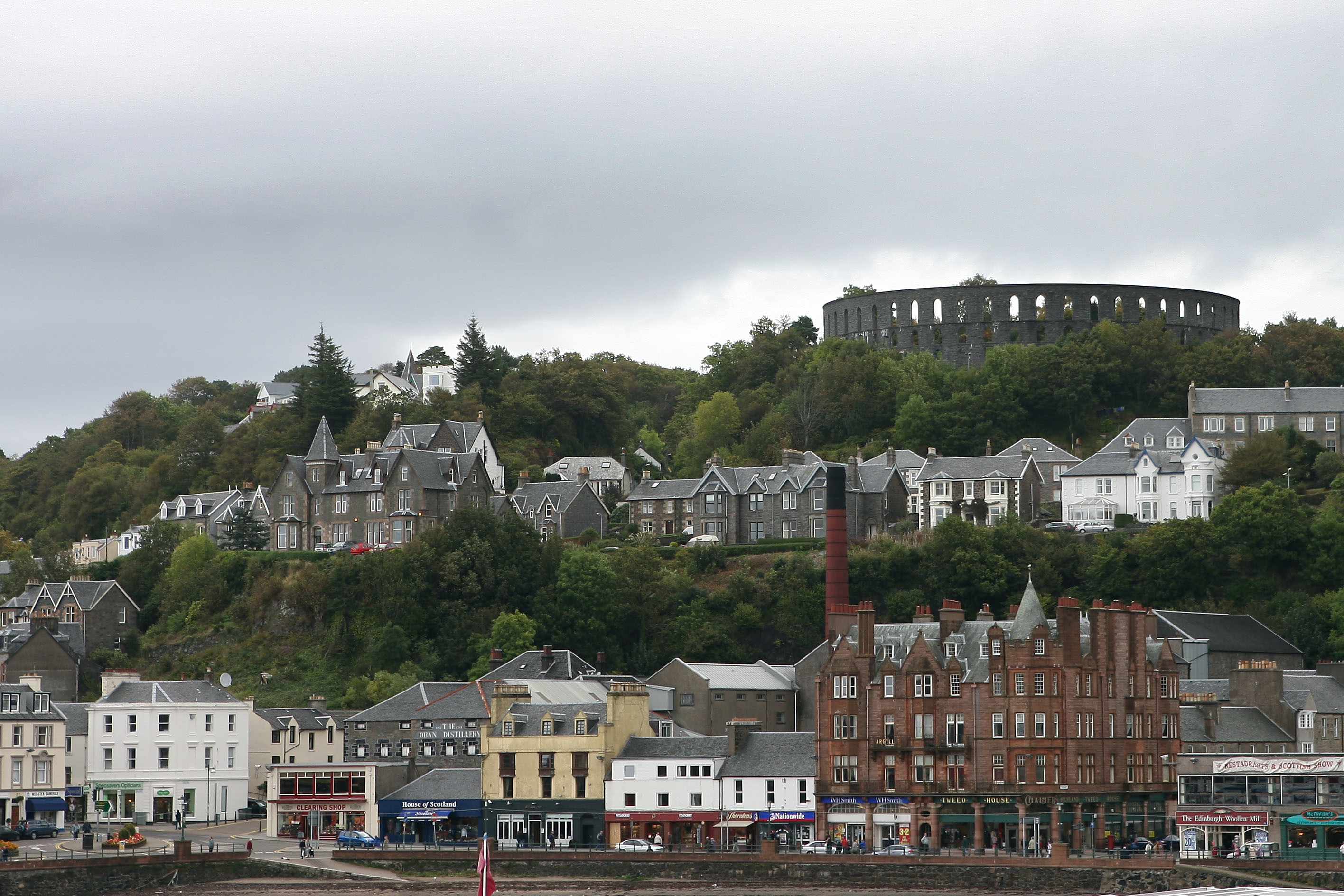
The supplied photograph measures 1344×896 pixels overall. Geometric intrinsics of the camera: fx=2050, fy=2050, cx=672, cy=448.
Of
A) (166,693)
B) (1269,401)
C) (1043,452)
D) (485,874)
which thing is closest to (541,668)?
(166,693)

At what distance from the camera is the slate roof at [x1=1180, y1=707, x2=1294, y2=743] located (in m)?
79.2

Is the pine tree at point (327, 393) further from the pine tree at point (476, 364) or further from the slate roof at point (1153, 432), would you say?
the slate roof at point (1153, 432)

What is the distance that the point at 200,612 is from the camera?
11331 cm

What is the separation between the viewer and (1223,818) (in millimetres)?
72750

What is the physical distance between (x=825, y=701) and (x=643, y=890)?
41.4 ft

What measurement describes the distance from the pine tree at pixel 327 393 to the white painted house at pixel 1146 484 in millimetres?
48898

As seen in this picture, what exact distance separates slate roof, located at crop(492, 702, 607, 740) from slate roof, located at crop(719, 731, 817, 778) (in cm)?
221

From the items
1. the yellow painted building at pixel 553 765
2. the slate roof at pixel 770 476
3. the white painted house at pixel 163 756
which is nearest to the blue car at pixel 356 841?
the yellow painted building at pixel 553 765

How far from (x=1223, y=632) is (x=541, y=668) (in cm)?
3106

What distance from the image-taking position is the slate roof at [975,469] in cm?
11481

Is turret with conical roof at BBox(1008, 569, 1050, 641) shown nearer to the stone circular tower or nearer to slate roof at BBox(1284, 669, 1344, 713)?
slate roof at BBox(1284, 669, 1344, 713)

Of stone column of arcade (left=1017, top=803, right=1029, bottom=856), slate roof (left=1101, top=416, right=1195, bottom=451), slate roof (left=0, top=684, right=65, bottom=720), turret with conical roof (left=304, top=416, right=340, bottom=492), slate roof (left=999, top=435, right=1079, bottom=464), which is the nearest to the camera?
stone column of arcade (left=1017, top=803, right=1029, bottom=856)

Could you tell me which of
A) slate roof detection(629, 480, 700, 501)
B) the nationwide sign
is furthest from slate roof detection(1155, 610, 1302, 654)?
slate roof detection(629, 480, 700, 501)

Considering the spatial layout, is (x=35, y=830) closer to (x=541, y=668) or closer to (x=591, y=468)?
(x=541, y=668)
